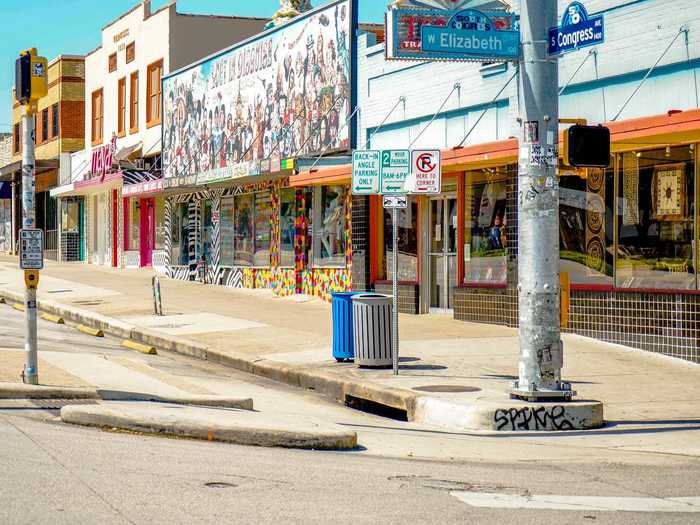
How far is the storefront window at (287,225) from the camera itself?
1068 inches

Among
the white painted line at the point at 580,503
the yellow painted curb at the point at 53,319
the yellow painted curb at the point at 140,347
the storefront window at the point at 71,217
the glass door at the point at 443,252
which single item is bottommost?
the white painted line at the point at 580,503

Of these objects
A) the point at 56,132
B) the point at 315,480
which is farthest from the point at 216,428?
the point at 56,132

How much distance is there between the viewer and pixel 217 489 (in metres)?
7.41

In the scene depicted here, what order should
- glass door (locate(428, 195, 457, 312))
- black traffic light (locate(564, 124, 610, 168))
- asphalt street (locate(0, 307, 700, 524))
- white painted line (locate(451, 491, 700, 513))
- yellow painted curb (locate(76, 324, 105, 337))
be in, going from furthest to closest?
glass door (locate(428, 195, 457, 312))
yellow painted curb (locate(76, 324, 105, 337))
black traffic light (locate(564, 124, 610, 168))
white painted line (locate(451, 491, 700, 513))
asphalt street (locate(0, 307, 700, 524))

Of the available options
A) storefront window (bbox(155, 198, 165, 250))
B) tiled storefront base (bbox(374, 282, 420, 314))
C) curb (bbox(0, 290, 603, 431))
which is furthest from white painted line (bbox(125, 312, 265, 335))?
storefront window (bbox(155, 198, 165, 250))

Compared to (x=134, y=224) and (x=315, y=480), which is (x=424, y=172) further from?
(x=134, y=224)

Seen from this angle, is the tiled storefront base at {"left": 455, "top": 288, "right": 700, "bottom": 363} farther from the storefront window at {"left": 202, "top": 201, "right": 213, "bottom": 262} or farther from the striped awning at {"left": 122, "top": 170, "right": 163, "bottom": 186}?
the striped awning at {"left": 122, "top": 170, "right": 163, "bottom": 186}

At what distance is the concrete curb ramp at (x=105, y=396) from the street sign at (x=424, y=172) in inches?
140

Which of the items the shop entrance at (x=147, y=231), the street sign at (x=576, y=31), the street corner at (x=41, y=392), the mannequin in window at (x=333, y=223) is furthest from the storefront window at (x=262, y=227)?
the street sign at (x=576, y=31)

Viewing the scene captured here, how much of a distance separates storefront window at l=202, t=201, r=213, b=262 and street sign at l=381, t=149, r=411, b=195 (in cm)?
1930

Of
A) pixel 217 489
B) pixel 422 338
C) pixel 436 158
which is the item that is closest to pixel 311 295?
pixel 422 338

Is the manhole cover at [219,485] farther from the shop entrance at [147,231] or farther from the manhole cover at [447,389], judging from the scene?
the shop entrance at [147,231]

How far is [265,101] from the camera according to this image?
1120 inches

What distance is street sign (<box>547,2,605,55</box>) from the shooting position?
1088 centimetres
